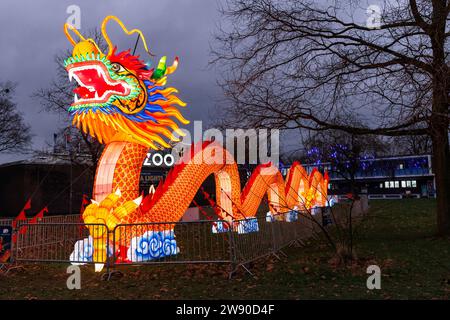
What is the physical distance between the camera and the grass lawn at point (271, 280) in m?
6.97

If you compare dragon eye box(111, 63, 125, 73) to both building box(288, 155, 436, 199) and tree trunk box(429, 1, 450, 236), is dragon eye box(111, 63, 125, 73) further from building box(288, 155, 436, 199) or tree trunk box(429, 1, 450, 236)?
building box(288, 155, 436, 199)

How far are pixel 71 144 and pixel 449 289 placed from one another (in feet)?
64.8

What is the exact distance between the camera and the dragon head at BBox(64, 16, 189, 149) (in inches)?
414

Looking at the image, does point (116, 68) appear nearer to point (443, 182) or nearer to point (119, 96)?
point (119, 96)

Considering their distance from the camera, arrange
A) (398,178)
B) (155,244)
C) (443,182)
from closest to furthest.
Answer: (155,244)
(443,182)
(398,178)

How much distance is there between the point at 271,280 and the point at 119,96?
601 centimetres

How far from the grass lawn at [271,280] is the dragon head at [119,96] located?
3.58 metres

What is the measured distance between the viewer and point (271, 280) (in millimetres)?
7969

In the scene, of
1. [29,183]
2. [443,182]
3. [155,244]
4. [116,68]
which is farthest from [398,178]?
[116,68]

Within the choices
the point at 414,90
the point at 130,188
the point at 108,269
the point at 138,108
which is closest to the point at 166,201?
the point at 130,188

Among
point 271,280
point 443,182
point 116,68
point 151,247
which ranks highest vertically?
point 116,68

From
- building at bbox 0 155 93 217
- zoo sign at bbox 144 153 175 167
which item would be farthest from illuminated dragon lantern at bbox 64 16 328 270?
zoo sign at bbox 144 153 175 167

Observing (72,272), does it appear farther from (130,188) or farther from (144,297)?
(144,297)
